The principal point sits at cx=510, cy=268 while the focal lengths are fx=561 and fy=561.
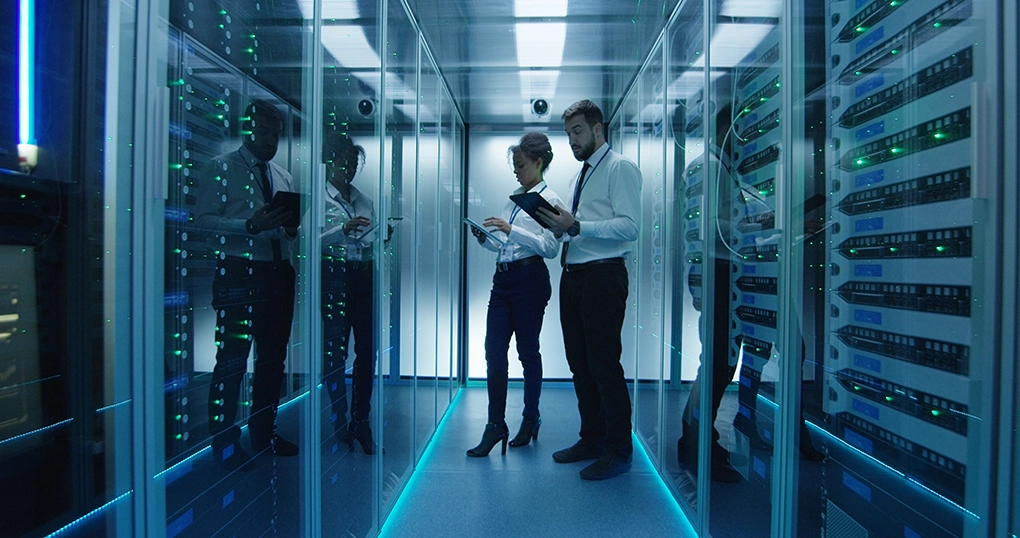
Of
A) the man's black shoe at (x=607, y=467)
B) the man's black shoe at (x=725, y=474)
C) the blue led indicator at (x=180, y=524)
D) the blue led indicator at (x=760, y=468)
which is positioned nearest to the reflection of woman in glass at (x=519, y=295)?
the man's black shoe at (x=607, y=467)

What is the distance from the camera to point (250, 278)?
3.65ft

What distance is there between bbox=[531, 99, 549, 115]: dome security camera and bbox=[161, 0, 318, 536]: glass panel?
3182 millimetres

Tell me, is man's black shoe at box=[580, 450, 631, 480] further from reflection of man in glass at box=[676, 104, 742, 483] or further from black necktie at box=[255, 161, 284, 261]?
black necktie at box=[255, 161, 284, 261]

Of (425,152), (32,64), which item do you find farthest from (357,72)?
(425,152)

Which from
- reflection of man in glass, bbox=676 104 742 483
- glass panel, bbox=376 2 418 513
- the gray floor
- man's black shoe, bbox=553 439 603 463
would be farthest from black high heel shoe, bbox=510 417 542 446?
reflection of man in glass, bbox=676 104 742 483

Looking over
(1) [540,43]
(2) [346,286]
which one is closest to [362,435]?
(2) [346,286]

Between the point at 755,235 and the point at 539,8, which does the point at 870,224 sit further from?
the point at 539,8

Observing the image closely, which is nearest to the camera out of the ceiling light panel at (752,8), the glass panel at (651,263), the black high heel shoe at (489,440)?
the ceiling light panel at (752,8)

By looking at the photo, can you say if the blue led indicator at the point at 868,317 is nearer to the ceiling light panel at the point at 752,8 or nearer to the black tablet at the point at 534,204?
the ceiling light panel at the point at 752,8

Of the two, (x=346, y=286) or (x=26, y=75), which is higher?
(x=26, y=75)

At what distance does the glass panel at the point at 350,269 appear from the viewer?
149cm

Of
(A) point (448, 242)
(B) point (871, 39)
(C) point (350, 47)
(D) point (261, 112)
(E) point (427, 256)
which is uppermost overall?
(C) point (350, 47)

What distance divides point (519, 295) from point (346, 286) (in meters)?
1.31

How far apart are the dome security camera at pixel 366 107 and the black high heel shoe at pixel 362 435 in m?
0.98
